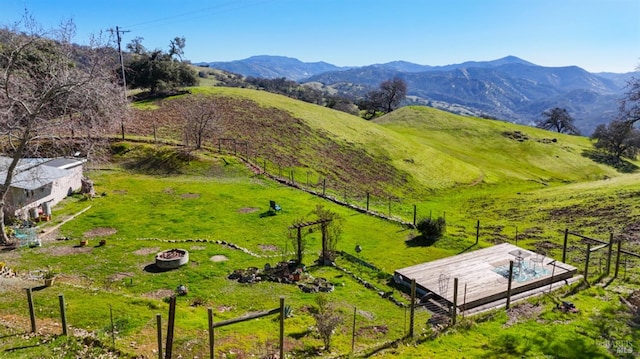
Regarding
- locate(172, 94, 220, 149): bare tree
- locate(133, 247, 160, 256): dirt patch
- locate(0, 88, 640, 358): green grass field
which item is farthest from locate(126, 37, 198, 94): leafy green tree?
locate(133, 247, 160, 256): dirt patch

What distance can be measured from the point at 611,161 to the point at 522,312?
272 feet

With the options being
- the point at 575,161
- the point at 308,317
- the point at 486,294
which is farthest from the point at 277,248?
the point at 575,161

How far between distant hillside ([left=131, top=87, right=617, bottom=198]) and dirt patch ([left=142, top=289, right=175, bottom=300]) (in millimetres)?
29998

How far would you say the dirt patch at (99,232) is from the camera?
2762 cm

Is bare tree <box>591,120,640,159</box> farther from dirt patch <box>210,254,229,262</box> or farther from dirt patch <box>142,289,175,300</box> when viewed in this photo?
dirt patch <box>142,289,175,300</box>

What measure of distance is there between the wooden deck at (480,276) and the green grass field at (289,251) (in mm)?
1354

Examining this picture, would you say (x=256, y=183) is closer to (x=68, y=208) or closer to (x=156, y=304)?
(x=68, y=208)

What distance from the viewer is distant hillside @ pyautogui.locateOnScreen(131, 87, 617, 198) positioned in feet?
179

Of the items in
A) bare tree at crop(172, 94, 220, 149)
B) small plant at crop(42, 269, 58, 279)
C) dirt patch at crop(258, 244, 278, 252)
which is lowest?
dirt patch at crop(258, 244, 278, 252)

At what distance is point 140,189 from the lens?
129ft

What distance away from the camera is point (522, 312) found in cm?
1848

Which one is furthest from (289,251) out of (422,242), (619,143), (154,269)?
(619,143)

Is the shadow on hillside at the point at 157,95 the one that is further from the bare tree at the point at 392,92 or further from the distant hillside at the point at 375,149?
the bare tree at the point at 392,92

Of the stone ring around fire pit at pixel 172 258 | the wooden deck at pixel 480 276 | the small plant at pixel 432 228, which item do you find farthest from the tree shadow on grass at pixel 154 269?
the small plant at pixel 432 228
